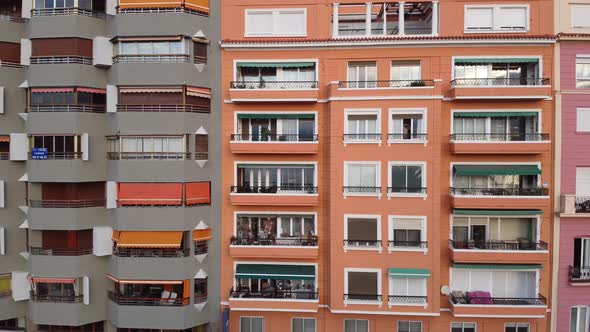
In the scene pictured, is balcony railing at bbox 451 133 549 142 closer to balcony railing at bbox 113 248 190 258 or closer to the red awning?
the red awning

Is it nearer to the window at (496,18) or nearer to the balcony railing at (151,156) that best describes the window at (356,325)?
the balcony railing at (151,156)

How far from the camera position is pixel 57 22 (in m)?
17.8

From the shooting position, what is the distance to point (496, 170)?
17.3 m

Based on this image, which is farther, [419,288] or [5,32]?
[5,32]

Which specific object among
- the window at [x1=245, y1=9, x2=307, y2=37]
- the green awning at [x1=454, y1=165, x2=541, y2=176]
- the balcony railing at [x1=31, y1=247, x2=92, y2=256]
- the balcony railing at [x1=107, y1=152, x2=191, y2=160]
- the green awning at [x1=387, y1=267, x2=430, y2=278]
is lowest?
the green awning at [x1=387, y1=267, x2=430, y2=278]

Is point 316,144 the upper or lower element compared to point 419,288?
upper

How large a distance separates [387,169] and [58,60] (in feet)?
59.5

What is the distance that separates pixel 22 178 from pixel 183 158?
8911 mm

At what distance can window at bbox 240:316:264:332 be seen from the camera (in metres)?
18.8

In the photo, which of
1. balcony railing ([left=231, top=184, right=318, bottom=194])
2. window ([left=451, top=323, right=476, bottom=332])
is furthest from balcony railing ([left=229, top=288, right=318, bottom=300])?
window ([left=451, top=323, right=476, bottom=332])

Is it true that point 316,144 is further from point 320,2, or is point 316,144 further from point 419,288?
point 419,288

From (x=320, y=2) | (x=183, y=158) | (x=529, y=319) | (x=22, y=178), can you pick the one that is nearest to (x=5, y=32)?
→ (x=22, y=178)

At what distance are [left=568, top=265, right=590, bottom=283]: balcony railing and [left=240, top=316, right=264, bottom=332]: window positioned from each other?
16493mm

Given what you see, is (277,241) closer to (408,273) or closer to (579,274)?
(408,273)
